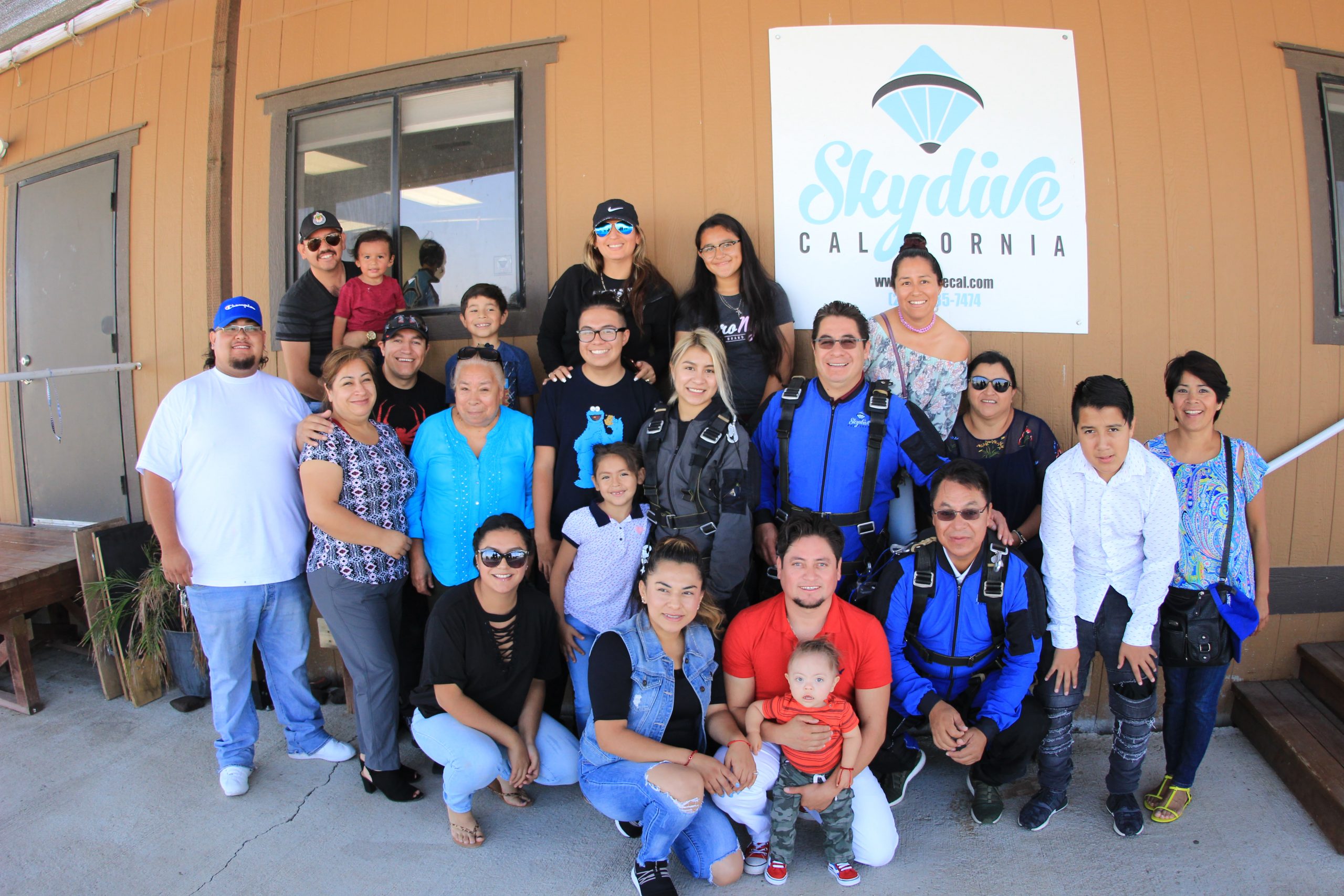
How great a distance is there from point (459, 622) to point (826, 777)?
1.39 meters

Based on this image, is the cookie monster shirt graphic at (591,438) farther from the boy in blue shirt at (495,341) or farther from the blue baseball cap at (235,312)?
the blue baseball cap at (235,312)

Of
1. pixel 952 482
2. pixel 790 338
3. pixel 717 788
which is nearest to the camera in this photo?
pixel 717 788

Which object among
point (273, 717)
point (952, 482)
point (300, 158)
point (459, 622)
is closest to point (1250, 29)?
point (952, 482)

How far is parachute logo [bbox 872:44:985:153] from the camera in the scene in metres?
3.50

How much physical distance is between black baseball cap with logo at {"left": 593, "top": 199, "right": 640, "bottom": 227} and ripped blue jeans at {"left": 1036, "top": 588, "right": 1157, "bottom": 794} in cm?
246

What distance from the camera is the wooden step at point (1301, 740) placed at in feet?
8.59

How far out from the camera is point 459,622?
260 centimetres

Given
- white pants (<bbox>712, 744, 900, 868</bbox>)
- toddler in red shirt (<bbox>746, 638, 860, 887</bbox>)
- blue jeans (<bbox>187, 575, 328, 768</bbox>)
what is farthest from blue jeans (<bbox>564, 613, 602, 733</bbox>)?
blue jeans (<bbox>187, 575, 328, 768</bbox>)

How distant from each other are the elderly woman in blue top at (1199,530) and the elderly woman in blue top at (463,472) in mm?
2617

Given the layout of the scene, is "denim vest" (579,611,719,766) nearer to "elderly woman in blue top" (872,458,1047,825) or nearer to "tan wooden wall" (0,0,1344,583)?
"elderly woman in blue top" (872,458,1047,825)

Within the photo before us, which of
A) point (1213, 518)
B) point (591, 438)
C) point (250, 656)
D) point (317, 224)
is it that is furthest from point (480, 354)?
point (1213, 518)

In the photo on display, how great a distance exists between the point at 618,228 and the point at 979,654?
7.51ft

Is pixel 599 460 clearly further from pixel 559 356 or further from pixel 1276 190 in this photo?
pixel 1276 190

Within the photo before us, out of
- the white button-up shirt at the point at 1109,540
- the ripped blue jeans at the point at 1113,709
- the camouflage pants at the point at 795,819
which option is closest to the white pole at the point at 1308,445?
the white button-up shirt at the point at 1109,540
